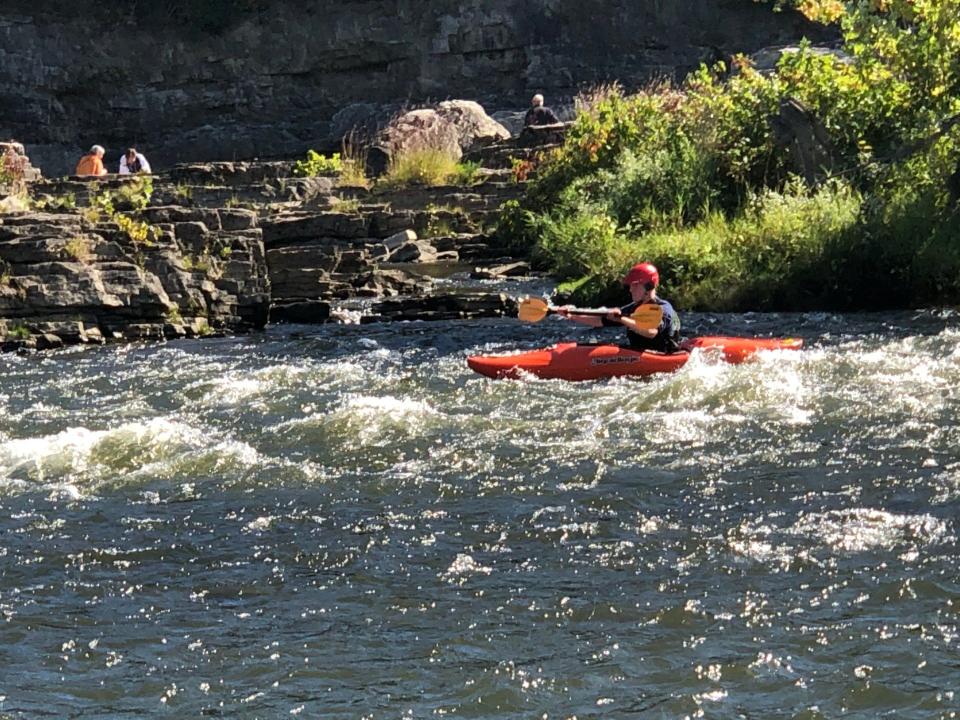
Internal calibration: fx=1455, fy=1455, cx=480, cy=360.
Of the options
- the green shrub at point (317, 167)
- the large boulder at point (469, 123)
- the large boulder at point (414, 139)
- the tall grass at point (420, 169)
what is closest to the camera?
the tall grass at point (420, 169)

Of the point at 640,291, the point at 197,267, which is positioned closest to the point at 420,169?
the point at 197,267

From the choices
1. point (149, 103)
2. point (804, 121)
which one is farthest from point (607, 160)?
point (149, 103)

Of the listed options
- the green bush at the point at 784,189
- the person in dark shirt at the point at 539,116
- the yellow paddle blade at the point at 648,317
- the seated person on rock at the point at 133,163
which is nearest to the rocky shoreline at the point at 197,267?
the green bush at the point at 784,189

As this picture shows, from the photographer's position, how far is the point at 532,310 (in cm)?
1223

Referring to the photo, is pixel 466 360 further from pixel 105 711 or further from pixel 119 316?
pixel 105 711

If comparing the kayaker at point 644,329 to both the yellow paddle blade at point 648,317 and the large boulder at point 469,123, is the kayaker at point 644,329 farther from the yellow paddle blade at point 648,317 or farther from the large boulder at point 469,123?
the large boulder at point 469,123

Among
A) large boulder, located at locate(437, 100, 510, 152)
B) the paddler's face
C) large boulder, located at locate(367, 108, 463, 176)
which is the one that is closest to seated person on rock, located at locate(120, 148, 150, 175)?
large boulder, located at locate(367, 108, 463, 176)

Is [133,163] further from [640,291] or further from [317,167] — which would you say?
[640,291]

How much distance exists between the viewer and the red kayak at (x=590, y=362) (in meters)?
11.0

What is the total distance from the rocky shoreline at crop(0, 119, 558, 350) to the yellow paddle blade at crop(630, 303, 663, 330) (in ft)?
13.2

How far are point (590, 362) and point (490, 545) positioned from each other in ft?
14.7

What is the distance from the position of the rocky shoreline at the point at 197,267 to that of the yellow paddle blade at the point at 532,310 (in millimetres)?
2751

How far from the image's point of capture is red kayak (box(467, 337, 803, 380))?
1098 cm

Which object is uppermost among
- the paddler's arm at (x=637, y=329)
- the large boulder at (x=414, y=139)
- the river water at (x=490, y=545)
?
the large boulder at (x=414, y=139)
